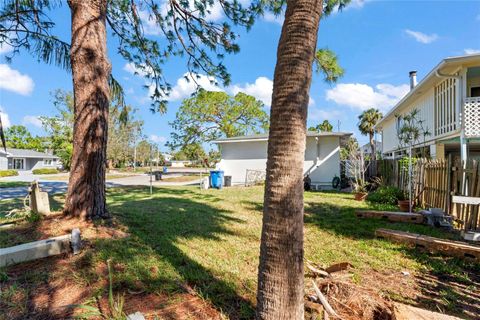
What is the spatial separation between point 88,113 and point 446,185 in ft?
27.1

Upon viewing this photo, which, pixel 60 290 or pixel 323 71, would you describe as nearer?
pixel 60 290

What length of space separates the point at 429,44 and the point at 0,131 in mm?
12230

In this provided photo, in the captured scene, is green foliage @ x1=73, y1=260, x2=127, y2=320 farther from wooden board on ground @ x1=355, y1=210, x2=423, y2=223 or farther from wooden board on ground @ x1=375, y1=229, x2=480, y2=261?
wooden board on ground @ x1=355, y1=210, x2=423, y2=223

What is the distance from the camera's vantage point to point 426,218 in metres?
6.50

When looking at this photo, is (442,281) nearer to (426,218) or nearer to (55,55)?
(426,218)

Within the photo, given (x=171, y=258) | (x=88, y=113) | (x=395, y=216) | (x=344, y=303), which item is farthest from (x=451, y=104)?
(x=88, y=113)

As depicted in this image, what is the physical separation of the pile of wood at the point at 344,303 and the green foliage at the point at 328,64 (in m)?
3.43

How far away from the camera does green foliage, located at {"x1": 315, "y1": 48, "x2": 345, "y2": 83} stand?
15.3ft

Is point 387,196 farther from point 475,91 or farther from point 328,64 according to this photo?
point 328,64

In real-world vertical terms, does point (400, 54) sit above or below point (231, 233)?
above

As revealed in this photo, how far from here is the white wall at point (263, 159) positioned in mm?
15141

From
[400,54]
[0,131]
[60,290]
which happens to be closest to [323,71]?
[0,131]

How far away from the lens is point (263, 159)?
16922 millimetres

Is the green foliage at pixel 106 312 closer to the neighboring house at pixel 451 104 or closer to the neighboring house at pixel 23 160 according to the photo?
the neighboring house at pixel 451 104
